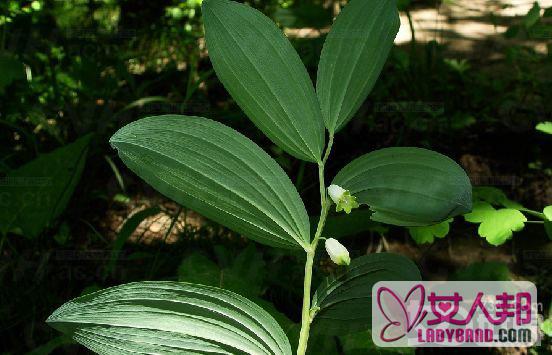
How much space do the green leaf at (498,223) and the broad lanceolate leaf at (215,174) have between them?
2.53 feet

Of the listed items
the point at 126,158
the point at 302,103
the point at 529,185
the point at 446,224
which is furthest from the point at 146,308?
the point at 529,185

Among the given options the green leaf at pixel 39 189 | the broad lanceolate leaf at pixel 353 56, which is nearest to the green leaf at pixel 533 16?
the green leaf at pixel 39 189

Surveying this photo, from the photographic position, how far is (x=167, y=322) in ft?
2.07

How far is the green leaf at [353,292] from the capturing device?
717mm

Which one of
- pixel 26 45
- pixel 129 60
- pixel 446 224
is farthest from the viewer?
pixel 129 60

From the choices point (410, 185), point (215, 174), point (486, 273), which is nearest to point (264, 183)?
point (215, 174)

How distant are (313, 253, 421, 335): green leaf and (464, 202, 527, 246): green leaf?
690mm

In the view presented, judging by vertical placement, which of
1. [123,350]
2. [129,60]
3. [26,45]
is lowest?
[123,350]

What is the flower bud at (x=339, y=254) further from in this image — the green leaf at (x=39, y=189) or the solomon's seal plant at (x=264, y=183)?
the green leaf at (x=39, y=189)

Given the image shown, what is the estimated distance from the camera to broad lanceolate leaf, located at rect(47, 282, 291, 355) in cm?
61

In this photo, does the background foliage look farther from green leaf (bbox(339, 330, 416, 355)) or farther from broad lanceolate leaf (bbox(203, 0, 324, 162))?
broad lanceolate leaf (bbox(203, 0, 324, 162))

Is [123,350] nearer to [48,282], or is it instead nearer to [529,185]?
[48,282]

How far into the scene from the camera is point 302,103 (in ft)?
2.31

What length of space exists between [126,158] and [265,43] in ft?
0.67
